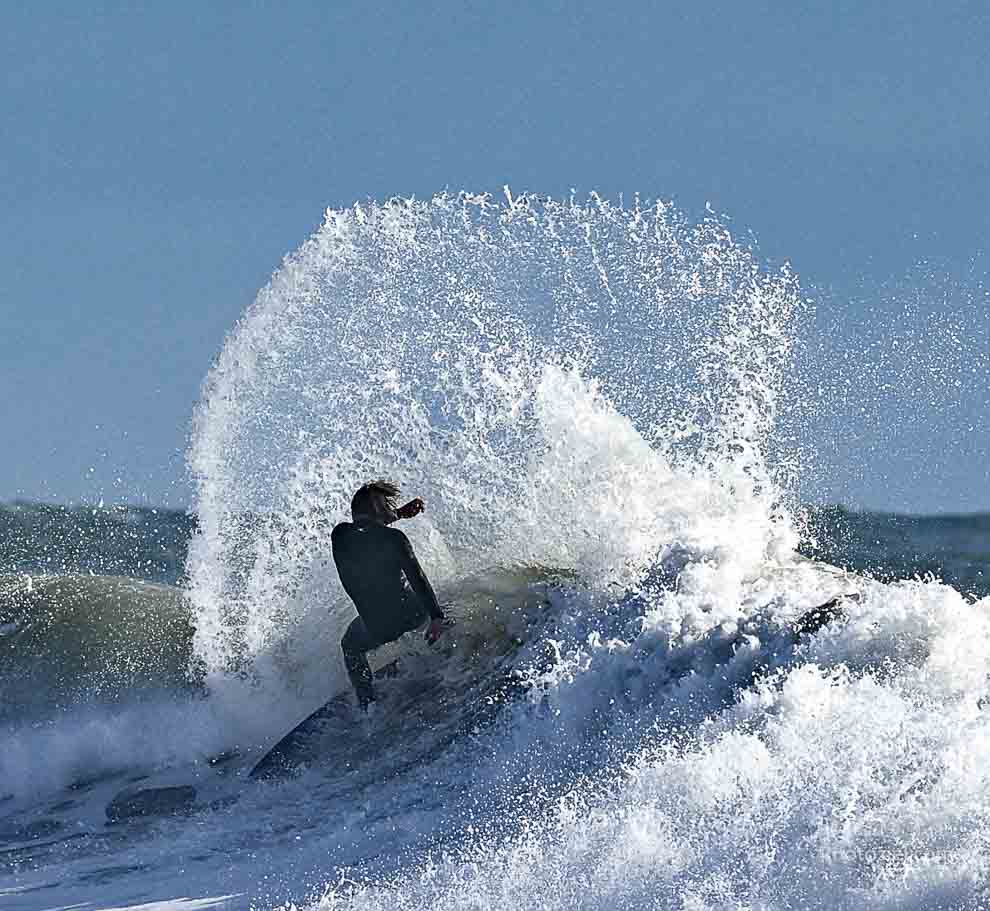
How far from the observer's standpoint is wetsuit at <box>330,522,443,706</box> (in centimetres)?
1123

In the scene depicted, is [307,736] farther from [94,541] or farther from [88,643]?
[94,541]

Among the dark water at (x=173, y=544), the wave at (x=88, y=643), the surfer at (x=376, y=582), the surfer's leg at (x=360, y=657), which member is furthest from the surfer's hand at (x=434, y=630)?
the dark water at (x=173, y=544)

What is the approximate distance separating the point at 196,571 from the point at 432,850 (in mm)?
6460

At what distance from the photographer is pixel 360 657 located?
11367 mm

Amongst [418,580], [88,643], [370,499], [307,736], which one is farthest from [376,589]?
[88,643]

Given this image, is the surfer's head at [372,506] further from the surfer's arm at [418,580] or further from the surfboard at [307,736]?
the surfboard at [307,736]

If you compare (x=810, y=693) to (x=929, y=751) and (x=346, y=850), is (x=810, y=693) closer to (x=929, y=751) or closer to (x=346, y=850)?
(x=929, y=751)

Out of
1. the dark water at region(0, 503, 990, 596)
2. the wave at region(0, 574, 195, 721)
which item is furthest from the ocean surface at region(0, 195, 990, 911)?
the dark water at region(0, 503, 990, 596)

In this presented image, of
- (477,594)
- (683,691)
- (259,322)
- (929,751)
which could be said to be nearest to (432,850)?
(683,691)

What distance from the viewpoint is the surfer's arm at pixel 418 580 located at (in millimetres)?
11180

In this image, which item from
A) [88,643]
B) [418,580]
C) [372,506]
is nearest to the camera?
[418,580]

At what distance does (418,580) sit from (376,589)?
32cm

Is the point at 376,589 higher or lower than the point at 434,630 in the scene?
higher

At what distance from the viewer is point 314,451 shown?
47.8 feet
